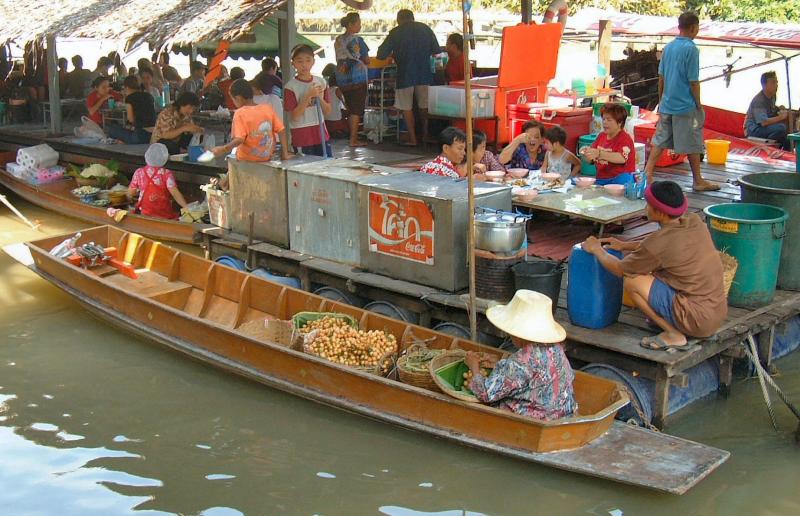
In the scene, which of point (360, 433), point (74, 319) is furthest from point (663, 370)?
point (74, 319)

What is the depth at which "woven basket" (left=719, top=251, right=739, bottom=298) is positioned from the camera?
21.9 ft

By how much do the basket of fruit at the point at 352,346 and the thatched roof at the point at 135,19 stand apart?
4128 mm

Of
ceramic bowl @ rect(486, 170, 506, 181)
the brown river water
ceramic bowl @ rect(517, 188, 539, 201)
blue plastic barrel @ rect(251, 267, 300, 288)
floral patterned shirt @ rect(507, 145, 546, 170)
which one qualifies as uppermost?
floral patterned shirt @ rect(507, 145, 546, 170)

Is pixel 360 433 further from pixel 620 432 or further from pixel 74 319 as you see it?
pixel 74 319

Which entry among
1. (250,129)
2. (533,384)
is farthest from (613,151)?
(533,384)

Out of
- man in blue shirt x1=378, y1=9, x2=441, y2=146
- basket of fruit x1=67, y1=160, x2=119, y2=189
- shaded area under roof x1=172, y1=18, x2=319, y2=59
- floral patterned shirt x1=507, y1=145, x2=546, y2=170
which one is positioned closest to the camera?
floral patterned shirt x1=507, y1=145, x2=546, y2=170

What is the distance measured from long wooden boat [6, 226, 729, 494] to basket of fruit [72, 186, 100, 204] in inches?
110

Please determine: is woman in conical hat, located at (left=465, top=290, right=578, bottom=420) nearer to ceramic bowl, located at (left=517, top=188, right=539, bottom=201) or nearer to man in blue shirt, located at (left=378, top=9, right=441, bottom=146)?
ceramic bowl, located at (left=517, top=188, right=539, bottom=201)

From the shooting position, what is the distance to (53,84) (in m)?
14.9

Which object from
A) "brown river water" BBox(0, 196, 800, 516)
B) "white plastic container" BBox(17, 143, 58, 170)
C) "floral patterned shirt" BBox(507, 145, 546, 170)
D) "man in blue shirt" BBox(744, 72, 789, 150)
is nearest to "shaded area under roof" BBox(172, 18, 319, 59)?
"white plastic container" BBox(17, 143, 58, 170)

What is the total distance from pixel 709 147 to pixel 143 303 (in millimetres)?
7376

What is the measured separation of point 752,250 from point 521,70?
212 inches

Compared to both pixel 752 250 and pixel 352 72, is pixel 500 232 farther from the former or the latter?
pixel 352 72

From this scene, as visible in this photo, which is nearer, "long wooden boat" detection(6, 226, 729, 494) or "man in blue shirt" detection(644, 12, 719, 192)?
"long wooden boat" detection(6, 226, 729, 494)
